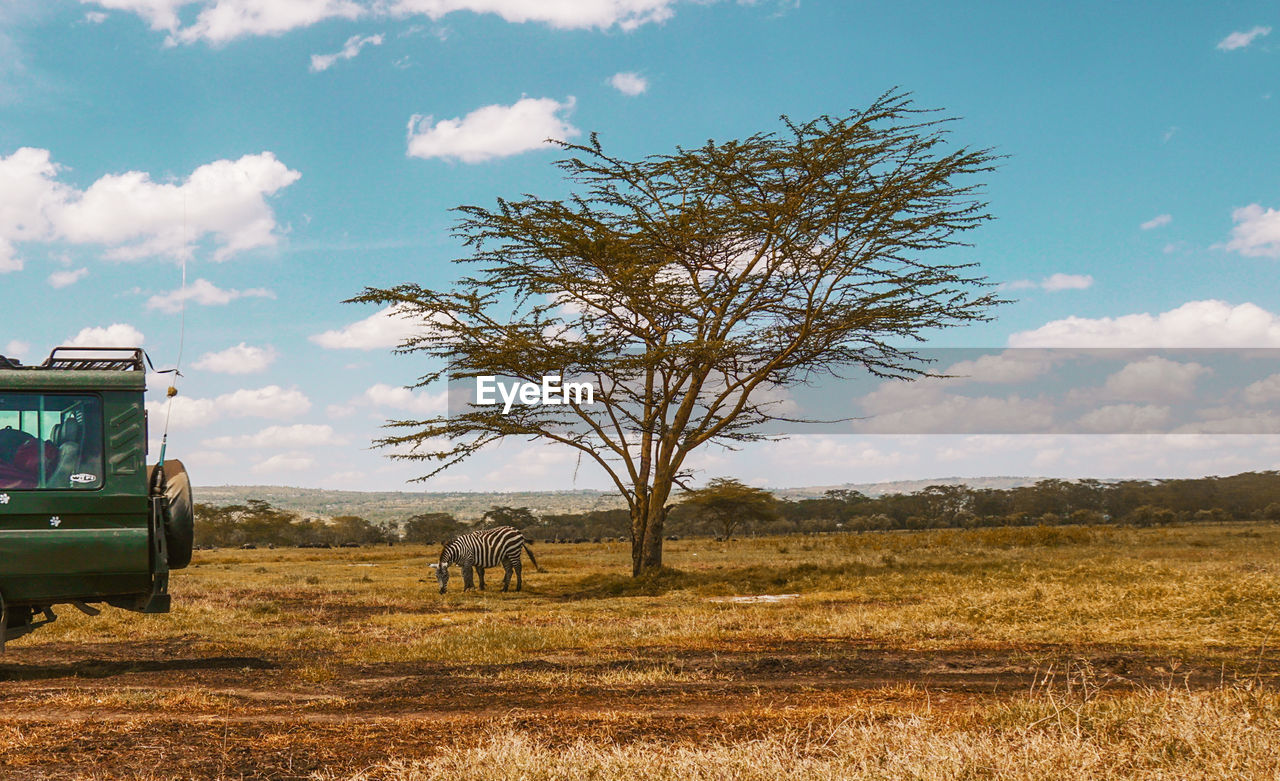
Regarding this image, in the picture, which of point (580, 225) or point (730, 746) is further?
point (580, 225)

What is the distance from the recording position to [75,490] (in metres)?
10.6

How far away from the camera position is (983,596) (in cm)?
1781

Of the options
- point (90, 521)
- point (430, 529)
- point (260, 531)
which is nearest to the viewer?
point (90, 521)

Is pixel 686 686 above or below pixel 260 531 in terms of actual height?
above

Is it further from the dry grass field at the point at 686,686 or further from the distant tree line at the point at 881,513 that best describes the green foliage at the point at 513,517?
the dry grass field at the point at 686,686

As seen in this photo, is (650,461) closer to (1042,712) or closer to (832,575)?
(832,575)

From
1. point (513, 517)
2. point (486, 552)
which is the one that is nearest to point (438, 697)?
point (486, 552)

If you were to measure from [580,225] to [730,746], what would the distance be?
842 inches

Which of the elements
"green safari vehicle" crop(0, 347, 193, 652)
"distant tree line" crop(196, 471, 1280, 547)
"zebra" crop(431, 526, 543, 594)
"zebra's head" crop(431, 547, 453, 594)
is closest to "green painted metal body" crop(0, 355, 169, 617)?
"green safari vehicle" crop(0, 347, 193, 652)

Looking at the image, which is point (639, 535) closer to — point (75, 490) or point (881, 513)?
point (75, 490)

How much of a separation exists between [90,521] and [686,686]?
22.1 feet

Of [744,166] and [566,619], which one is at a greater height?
→ [744,166]

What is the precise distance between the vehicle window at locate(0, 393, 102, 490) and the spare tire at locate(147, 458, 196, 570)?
66 cm

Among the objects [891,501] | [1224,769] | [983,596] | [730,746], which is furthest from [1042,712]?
[891,501]
